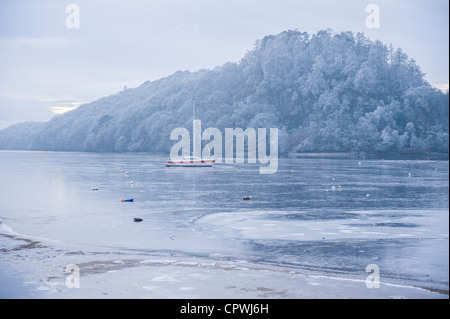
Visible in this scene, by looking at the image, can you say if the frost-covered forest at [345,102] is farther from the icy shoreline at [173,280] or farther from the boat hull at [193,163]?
the icy shoreline at [173,280]

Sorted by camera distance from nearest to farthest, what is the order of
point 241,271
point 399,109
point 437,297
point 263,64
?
1. point 437,297
2. point 241,271
3. point 399,109
4. point 263,64

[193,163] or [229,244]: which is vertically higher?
[193,163]

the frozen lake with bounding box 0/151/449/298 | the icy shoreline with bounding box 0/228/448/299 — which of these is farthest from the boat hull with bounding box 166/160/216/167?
the icy shoreline with bounding box 0/228/448/299

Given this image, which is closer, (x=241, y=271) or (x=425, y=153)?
(x=241, y=271)

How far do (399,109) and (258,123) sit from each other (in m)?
47.6

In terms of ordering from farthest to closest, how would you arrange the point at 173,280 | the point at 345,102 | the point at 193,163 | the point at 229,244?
the point at 345,102
the point at 193,163
the point at 229,244
the point at 173,280

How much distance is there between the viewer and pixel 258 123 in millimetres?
184250

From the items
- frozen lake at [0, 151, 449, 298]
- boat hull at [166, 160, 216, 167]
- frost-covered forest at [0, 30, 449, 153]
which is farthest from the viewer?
frost-covered forest at [0, 30, 449, 153]

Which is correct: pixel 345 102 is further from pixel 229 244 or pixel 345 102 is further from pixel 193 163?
pixel 229 244

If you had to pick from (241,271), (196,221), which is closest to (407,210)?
(196,221)

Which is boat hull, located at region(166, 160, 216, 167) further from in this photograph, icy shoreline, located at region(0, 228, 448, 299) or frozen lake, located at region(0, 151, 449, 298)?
icy shoreline, located at region(0, 228, 448, 299)

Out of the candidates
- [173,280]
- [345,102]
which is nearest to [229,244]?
[173,280]

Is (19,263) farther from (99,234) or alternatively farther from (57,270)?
(99,234)

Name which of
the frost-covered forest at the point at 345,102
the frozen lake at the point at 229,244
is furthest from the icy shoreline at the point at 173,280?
the frost-covered forest at the point at 345,102
